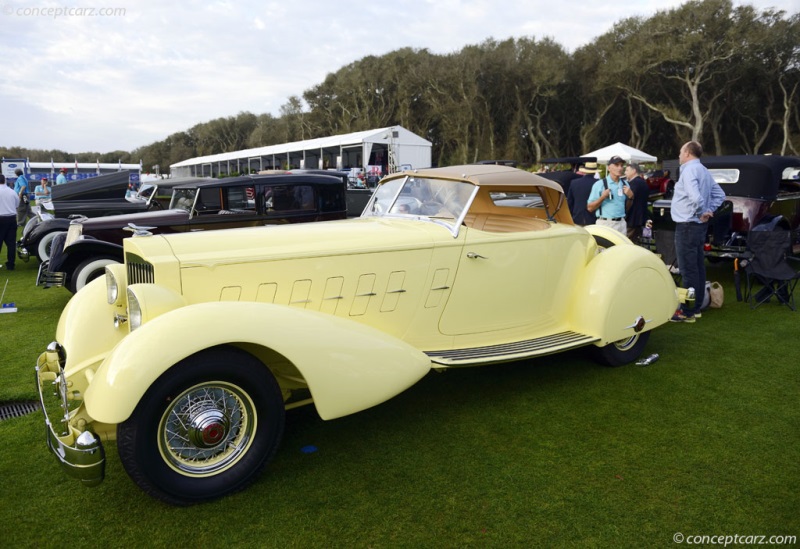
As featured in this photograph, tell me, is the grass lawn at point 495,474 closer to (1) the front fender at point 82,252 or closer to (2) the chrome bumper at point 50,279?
(2) the chrome bumper at point 50,279

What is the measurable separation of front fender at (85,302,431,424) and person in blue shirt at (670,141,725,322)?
4.04 meters

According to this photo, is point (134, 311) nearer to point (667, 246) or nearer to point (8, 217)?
point (667, 246)

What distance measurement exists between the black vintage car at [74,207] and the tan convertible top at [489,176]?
7.29 metres

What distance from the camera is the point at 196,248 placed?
3188mm

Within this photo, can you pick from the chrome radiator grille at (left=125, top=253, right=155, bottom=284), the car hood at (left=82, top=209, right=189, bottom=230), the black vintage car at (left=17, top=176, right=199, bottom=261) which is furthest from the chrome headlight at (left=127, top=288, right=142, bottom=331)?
the black vintage car at (left=17, top=176, right=199, bottom=261)

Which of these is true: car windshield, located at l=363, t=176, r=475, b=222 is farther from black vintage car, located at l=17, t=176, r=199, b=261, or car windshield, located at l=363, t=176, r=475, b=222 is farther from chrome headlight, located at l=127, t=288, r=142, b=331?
black vintage car, located at l=17, t=176, r=199, b=261

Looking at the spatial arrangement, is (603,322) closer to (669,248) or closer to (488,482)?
(488,482)

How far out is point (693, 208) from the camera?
5.73 meters

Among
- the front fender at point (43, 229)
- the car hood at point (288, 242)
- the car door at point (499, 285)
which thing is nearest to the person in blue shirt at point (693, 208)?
the car door at point (499, 285)

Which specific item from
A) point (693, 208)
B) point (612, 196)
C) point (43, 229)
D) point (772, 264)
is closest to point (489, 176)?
point (693, 208)

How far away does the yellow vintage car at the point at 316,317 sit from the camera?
8.64ft

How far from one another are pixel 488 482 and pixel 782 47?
3878 cm

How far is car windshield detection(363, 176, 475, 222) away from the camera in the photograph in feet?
13.2

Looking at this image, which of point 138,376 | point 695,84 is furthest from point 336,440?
point 695,84
